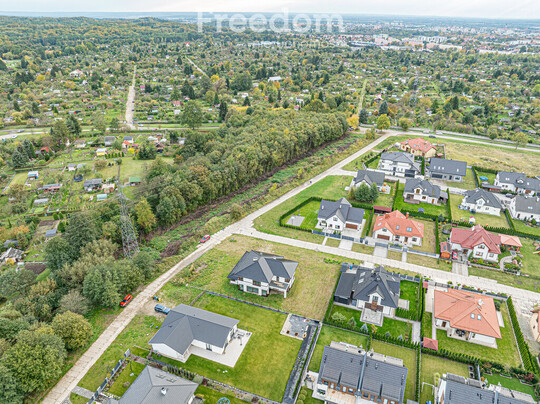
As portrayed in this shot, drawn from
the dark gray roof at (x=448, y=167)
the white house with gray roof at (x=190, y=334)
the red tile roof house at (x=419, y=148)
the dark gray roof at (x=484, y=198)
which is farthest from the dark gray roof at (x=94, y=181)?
the red tile roof house at (x=419, y=148)

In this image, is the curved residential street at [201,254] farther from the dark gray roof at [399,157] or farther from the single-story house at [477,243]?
the dark gray roof at [399,157]

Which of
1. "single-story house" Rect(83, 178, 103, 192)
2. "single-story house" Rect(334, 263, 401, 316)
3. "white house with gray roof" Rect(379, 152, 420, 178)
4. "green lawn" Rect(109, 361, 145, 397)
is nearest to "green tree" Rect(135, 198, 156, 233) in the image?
"single-story house" Rect(83, 178, 103, 192)

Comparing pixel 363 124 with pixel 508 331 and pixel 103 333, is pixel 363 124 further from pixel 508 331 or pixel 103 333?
pixel 103 333

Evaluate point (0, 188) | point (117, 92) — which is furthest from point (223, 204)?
point (117, 92)

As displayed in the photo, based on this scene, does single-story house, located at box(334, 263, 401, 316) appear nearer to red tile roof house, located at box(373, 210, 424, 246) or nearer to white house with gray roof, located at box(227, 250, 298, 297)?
white house with gray roof, located at box(227, 250, 298, 297)

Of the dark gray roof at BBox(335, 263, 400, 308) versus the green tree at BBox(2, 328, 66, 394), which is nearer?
the green tree at BBox(2, 328, 66, 394)

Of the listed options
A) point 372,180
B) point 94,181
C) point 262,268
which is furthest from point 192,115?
point 262,268
